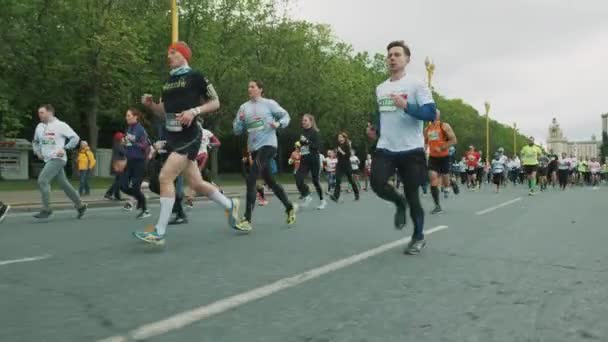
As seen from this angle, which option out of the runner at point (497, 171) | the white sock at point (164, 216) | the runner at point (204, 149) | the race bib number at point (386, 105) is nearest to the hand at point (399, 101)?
the race bib number at point (386, 105)

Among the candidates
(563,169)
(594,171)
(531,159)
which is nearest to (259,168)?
(531,159)

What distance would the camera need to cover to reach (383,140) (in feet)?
20.9

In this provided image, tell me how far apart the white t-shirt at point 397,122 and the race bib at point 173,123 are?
192cm

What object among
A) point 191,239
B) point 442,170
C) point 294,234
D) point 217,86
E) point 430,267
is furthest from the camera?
point 217,86

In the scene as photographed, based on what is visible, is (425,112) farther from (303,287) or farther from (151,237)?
(151,237)

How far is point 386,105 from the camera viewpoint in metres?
Result: 6.32

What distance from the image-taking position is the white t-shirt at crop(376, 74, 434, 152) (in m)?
6.20

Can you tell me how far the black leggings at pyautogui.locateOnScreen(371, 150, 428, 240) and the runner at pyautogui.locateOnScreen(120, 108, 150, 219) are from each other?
5.72 metres

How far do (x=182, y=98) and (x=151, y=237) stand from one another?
1391 millimetres

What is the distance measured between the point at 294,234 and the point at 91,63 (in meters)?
26.9

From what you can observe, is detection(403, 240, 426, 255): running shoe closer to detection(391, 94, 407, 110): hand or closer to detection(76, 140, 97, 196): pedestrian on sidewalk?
detection(391, 94, 407, 110): hand

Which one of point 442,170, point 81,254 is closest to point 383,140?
point 81,254

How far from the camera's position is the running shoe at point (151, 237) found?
593 cm

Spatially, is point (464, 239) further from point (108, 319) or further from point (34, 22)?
point (34, 22)
